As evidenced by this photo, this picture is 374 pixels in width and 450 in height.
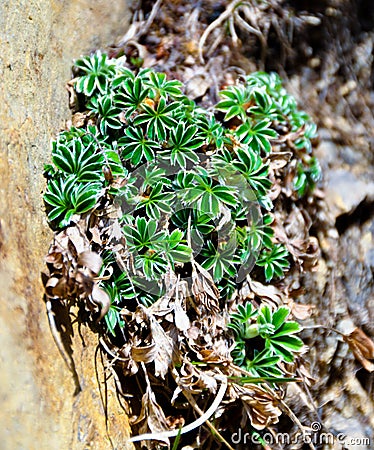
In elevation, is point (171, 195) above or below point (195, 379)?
above

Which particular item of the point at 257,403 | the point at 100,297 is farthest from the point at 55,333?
the point at 257,403

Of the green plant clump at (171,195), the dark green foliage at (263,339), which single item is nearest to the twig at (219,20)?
the green plant clump at (171,195)

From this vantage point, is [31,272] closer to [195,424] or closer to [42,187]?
[42,187]

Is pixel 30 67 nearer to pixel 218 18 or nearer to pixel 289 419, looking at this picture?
pixel 218 18

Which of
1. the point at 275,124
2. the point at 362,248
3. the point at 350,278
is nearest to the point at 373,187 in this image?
the point at 362,248

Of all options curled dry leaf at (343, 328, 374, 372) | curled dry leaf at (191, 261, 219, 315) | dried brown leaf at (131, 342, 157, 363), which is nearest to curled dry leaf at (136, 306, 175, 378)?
dried brown leaf at (131, 342, 157, 363)

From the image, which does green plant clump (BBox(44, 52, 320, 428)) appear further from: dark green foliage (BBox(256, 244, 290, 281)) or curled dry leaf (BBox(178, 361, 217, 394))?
curled dry leaf (BBox(178, 361, 217, 394))
